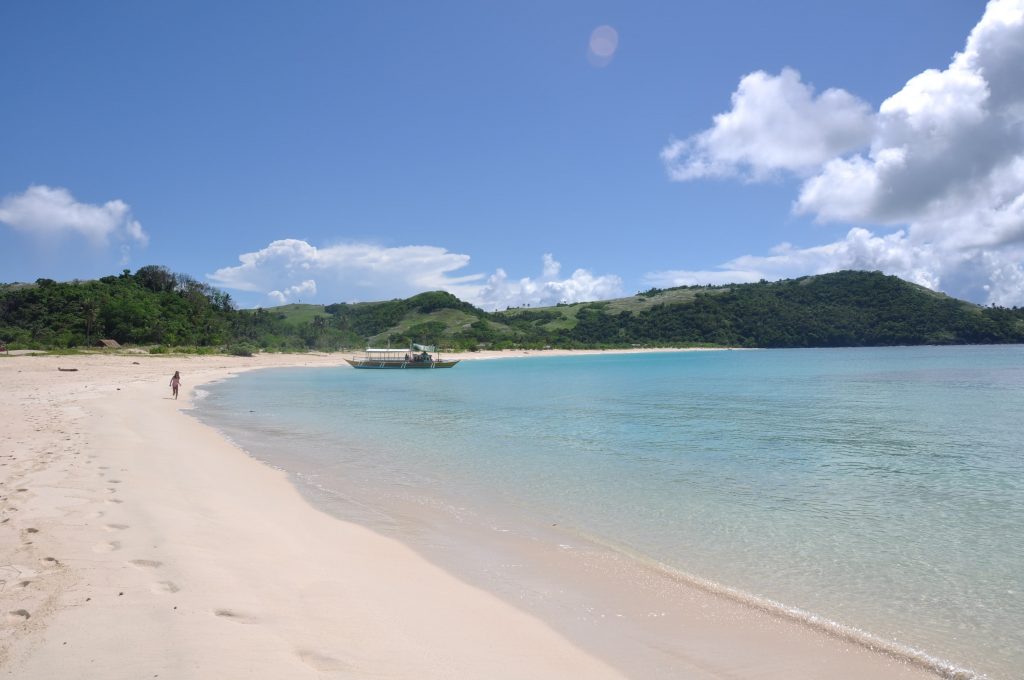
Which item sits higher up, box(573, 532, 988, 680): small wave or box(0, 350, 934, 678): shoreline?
box(0, 350, 934, 678): shoreline

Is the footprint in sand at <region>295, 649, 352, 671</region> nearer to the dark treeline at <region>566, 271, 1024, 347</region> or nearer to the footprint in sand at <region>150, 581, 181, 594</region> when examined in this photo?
the footprint in sand at <region>150, 581, 181, 594</region>

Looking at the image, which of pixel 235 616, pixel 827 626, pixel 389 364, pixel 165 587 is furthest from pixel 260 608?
pixel 389 364

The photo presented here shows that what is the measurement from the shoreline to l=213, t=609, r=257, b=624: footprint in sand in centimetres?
2

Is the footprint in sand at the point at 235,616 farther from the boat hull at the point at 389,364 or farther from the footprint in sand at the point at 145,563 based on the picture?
the boat hull at the point at 389,364

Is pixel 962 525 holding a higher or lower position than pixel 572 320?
lower

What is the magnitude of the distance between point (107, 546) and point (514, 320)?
170209 mm

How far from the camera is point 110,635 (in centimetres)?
404

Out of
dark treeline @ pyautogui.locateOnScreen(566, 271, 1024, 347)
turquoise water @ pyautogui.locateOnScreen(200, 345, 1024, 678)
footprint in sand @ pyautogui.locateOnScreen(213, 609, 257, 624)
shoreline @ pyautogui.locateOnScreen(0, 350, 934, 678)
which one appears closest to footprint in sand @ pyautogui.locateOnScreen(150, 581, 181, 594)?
shoreline @ pyautogui.locateOnScreen(0, 350, 934, 678)

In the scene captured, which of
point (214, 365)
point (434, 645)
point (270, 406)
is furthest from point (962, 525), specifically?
point (214, 365)

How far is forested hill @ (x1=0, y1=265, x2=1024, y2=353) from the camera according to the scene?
237ft

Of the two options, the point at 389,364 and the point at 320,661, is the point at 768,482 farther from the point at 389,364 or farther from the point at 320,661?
the point at 389,364

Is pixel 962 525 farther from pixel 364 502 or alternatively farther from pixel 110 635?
pixel 110 635

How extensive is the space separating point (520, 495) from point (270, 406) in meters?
19.2

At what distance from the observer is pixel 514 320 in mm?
175875
